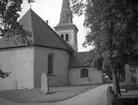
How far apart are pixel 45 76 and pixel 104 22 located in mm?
8735

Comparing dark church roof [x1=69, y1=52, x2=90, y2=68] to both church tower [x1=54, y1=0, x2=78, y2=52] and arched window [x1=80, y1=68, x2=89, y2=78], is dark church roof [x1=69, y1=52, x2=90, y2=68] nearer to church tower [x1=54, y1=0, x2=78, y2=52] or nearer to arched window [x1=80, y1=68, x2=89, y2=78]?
arched window [x1=80, y1=68, x2=89, y2=78]

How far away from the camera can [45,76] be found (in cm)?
1892

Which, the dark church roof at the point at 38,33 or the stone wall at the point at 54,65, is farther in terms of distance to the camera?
the dark church roof at the point at 38,33

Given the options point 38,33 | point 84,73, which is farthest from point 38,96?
point 84,73

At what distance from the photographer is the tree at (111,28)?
1041 centimetres

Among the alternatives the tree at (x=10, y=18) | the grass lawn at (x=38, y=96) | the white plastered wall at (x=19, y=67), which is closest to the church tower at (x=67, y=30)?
the white plastered wall at (x=19, y=67)

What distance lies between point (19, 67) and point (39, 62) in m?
2.84

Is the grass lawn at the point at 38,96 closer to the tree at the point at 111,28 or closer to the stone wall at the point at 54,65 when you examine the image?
the tree at the point at 111,28

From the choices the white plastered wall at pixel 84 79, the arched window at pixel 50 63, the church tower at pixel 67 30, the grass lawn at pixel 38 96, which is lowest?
the grass lawn at pixel 38 96

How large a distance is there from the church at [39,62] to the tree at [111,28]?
473 inches

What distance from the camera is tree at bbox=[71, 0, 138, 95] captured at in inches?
410

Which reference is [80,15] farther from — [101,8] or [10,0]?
[10,0]

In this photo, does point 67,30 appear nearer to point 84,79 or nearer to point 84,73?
point 84,73

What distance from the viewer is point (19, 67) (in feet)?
95.8
